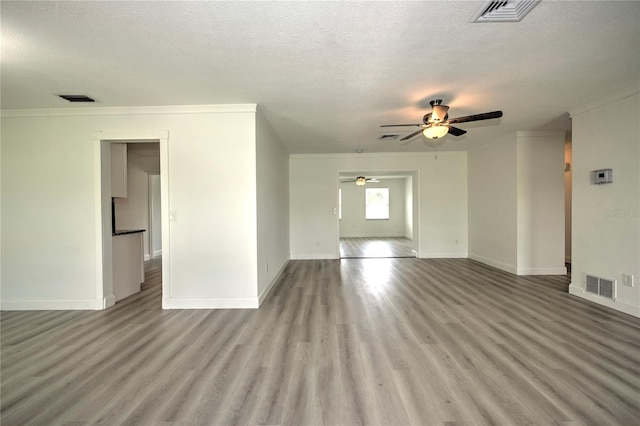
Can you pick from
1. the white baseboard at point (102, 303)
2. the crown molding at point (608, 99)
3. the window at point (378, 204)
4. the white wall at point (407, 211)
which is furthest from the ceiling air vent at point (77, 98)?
the white wall at point (407, 211)

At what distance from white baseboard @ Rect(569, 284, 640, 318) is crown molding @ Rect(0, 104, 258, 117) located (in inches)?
199

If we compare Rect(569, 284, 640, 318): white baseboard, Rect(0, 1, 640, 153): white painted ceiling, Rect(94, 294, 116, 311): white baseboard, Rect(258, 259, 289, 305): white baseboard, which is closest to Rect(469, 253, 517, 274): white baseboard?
Rect(569, 284, 640, 318): white baseboard

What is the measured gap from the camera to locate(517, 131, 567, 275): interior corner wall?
4859mm

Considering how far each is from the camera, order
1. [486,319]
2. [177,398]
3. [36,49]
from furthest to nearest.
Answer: [486,319]
[36,49]
[177,398]

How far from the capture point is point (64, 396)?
1780 millimetres

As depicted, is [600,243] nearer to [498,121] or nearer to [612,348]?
[612,348]

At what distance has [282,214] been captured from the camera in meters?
5.51

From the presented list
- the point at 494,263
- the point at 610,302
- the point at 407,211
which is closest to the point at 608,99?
the point at 610,302

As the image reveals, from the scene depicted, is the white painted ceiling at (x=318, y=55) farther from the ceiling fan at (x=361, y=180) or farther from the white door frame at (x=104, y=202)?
the ceiling fan at (x=361, y=180)

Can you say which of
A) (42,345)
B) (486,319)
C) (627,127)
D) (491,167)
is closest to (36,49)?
(42,345)

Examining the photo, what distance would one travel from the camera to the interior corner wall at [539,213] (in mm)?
4859

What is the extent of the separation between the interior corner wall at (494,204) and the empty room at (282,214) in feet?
0.21

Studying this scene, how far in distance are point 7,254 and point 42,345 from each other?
181 cm

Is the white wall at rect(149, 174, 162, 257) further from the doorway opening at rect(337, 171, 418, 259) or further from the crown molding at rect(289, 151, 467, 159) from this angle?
the doorway opening at rect(337, 171, 418, 259)
